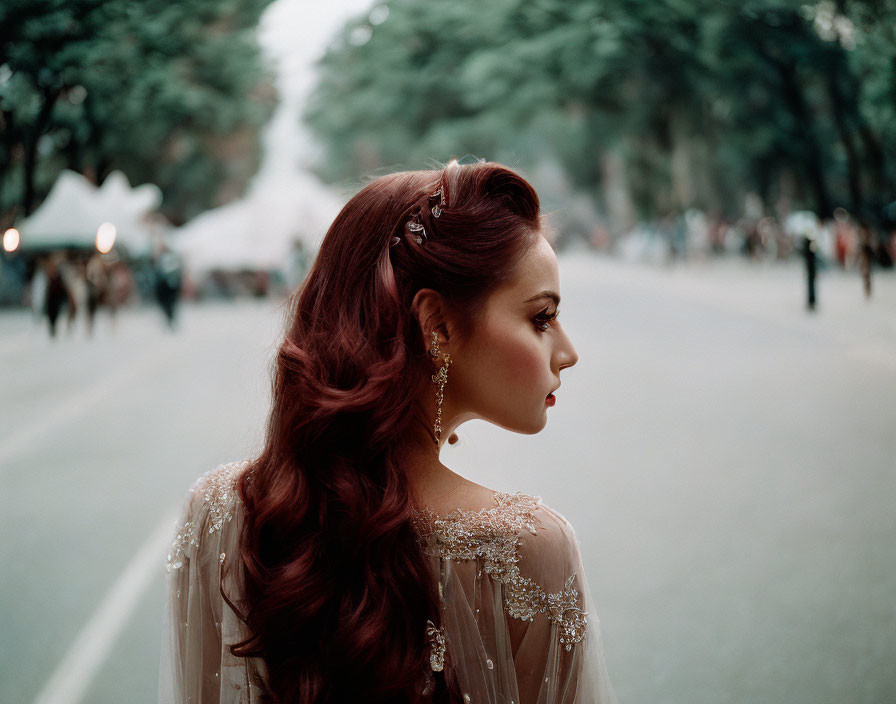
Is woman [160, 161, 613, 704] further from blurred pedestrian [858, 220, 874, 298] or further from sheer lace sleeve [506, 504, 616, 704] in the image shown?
blurred pedestrian [858, 220, 874, 298]

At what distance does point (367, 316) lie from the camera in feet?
4.06

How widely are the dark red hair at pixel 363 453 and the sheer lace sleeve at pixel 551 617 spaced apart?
117 mm

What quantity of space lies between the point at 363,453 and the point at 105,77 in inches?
143

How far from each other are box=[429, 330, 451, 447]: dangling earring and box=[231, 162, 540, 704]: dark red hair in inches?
0.6

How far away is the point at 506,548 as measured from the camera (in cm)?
119

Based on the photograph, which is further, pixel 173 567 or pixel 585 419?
pixel 585 419

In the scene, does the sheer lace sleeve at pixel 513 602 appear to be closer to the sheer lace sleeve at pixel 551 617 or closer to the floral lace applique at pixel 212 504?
the sheer lace sleeve at pixel 551 617

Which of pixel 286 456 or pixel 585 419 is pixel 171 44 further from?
pixel 585 419

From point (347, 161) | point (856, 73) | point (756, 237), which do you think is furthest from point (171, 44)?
point (756, 237)

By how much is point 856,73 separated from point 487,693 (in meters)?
4.23

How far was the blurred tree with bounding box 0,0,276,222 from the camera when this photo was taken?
3812 millimetres

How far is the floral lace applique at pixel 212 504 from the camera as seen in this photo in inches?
52.1

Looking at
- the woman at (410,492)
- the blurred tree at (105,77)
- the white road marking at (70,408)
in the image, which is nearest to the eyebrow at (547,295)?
the woman at (410,492)

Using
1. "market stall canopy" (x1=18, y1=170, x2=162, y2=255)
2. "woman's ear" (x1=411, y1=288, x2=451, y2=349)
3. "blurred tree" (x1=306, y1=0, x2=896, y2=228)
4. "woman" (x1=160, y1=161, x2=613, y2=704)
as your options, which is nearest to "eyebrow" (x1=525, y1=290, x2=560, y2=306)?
"woman" (x1=160, y1=161, x2=613, y2=704)
